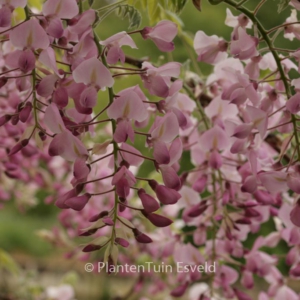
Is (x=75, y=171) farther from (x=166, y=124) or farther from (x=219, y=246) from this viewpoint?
(x=219, y=246)

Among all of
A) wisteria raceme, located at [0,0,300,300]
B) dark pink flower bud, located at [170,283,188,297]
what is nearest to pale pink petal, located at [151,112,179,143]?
wisteria raceme, located at [0,0,300,300]

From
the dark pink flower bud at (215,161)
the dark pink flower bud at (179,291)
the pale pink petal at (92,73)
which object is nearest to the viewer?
the pale pink petal at (92,73)

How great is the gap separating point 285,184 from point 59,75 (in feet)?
0.56

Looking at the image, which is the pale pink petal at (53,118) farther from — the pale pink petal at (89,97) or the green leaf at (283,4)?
the green leaf at (283,4)

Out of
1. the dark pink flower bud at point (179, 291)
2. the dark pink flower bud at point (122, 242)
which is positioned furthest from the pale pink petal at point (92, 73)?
the dark pink flower bud at point (179, 291)

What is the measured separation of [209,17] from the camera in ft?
4.82

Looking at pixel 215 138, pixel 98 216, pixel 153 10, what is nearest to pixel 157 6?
pixel 153 10

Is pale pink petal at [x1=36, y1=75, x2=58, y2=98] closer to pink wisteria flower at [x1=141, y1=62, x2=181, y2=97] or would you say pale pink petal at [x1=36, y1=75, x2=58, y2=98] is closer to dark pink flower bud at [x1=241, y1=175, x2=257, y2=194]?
pink wisteria flower at [x1=141, y1=62, x2=181, y2=97]

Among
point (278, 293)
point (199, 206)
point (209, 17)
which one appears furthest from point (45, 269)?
point (199, 206)

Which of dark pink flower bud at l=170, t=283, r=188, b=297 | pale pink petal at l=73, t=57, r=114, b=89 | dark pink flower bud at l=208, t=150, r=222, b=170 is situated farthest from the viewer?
dark pink flower bud at l=170, t=283, r=188, b=297

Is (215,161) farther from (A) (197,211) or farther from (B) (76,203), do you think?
(B) (76,203)

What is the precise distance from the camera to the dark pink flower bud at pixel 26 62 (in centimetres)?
34

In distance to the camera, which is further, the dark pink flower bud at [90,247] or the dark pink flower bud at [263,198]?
the dark pink flower bud at [263,198]

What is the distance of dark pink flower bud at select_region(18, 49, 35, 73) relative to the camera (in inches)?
13.2
